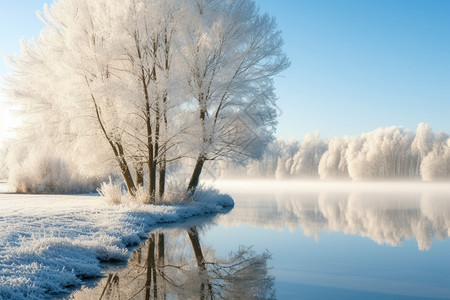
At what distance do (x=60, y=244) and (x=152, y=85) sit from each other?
9219 mm

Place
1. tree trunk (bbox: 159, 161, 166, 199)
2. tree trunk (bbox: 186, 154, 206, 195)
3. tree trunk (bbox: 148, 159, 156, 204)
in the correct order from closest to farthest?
tree trunk (bbox: 148, 159, 156, 204) → tree trunk (bbox: 159, 161, 166, 199) → tree trunk (bbox: 186, 154, 206, 195)

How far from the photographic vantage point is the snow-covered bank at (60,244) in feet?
20.8

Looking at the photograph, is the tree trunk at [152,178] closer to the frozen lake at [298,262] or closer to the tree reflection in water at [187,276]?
the frozen lake at [298,262]

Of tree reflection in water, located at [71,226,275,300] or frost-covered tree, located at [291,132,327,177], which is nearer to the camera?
tree reflection in water, located at [71,226,275,300]

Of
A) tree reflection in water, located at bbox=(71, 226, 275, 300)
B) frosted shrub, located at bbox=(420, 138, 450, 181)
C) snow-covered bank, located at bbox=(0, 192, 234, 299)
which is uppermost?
frosted shrub, located at bbox=(420, 138, 450, 181)

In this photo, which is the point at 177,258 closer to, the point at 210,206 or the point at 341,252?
the point at 341,252

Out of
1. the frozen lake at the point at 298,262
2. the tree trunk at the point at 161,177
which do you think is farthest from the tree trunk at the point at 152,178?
the frozen lake at the point at 298,262

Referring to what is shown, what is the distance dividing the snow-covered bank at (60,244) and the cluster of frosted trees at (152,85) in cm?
387

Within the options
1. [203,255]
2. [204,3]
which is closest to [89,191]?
[204,3]

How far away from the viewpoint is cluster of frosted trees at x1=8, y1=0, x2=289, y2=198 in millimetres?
16406

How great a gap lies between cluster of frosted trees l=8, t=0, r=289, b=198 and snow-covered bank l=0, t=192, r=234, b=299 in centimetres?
387

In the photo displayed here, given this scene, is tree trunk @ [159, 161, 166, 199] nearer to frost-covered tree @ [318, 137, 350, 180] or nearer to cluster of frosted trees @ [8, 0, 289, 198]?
cluster of frosted trees @ [8, 0, 289, 198]

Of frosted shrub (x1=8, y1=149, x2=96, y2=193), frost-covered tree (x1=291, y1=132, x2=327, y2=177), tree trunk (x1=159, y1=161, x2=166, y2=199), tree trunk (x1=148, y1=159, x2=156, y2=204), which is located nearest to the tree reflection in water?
tree trunk (x1=148, y1=159, x2=156, y2=204)


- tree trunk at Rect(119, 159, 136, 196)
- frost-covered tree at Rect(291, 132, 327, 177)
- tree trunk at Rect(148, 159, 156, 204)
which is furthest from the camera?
frost-covered tree at Rect(291, 132, 327, 177)
